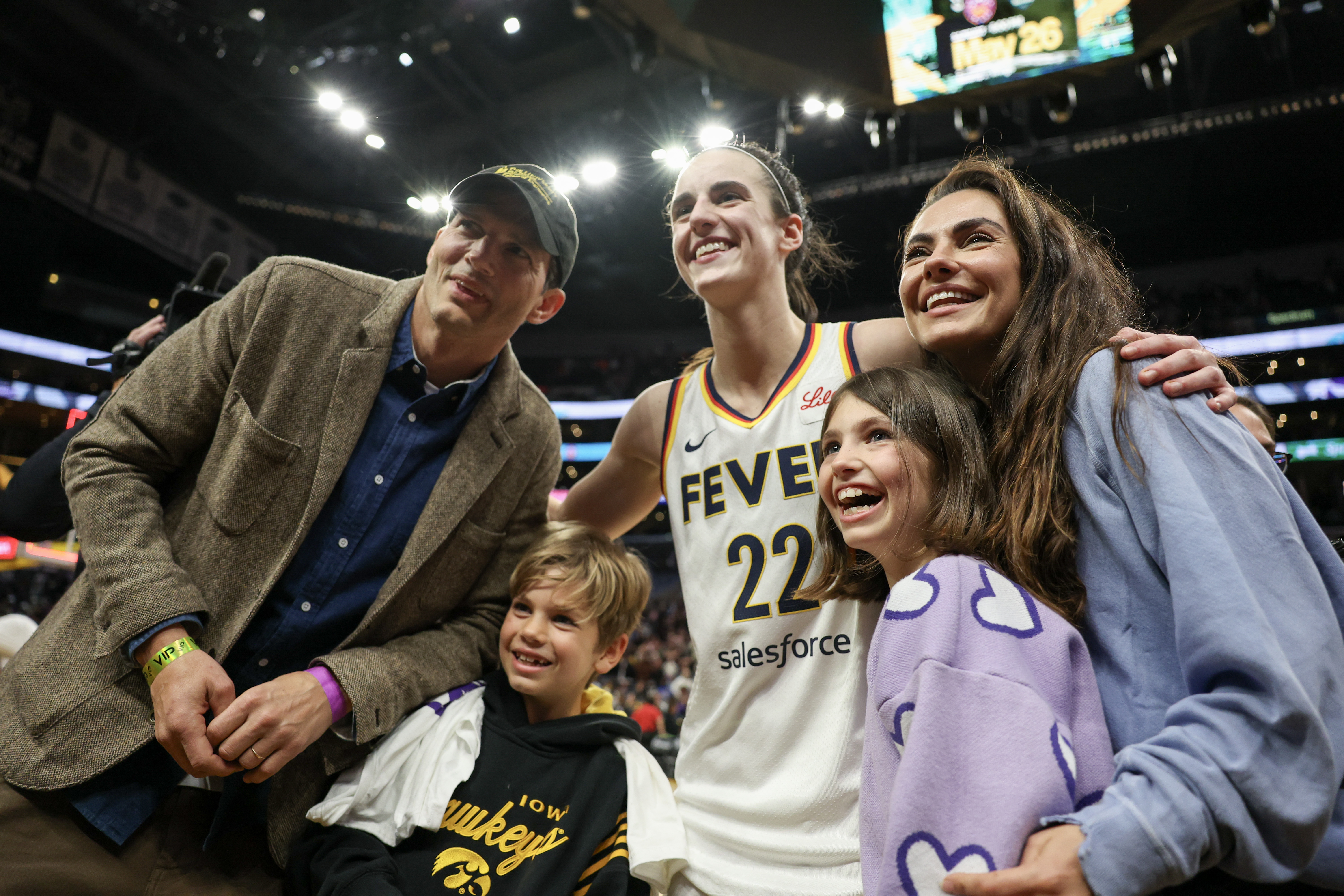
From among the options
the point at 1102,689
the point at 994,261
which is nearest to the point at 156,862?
the point at 1102,689

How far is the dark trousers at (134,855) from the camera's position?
4.67 feet

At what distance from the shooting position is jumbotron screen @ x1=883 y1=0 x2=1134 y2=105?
13.8 ft

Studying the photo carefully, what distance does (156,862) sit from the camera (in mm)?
1550

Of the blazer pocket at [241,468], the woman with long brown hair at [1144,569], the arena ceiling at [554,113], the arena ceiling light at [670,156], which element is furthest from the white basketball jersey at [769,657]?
the arena ceiling light at [670,156]

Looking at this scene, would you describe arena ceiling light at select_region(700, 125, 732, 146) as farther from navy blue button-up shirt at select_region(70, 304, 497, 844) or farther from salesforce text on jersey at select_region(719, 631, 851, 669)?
salesforce text on jersey at select_region(719, 631, 851, 669)

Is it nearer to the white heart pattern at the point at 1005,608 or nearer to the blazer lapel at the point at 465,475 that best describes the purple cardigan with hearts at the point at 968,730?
the white heart pattern at the point at 1005,608

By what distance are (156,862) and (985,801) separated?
64.3 inches

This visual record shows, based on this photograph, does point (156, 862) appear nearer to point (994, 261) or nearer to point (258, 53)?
point (994, 261)

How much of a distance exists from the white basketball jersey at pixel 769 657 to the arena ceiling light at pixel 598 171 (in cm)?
786

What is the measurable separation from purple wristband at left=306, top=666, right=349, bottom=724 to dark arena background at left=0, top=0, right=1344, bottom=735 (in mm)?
4367

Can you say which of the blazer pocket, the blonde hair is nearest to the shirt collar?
the blazer pocket

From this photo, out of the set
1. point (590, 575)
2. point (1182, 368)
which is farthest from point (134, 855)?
point (1182, 368)

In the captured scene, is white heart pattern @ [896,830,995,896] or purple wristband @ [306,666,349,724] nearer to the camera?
white heart pattern @ [896,830,995,896]

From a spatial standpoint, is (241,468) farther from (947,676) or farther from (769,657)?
(947,676)
